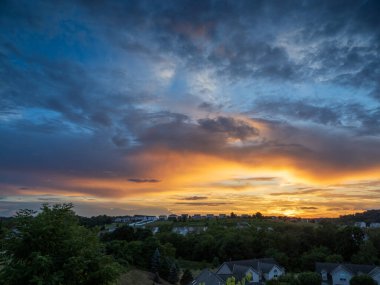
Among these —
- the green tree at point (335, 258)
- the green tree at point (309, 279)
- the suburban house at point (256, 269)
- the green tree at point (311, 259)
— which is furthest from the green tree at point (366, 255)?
the green tree at point (309, 279)

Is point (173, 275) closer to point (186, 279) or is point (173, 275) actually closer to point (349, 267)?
point (186, 279)

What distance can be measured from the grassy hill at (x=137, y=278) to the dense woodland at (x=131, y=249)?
1.45 meters

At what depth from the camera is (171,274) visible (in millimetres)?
55875

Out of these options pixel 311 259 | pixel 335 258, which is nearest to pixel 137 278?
pixel 311 259

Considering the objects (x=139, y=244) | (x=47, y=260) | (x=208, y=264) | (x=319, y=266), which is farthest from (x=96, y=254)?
(x=208, y=264)

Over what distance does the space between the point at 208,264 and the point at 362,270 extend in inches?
1137

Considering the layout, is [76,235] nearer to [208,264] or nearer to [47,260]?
[47,260]

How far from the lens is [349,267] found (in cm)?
5556

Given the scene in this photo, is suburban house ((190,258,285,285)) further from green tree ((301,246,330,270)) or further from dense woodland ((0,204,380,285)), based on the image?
dense woodland ((0,204,380,285))

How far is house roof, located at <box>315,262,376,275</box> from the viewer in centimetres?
5386

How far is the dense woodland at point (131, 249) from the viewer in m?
13.5

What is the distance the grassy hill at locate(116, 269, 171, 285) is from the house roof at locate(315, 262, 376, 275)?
25.0 m

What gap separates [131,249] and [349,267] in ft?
116

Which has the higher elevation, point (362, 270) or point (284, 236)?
point (284, 236)
